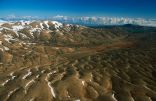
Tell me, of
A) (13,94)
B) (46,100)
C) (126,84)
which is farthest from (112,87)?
(13,94)

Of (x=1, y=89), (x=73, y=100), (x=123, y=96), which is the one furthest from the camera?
(x=1, y=89)

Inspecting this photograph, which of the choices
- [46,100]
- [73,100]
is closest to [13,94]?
[46,100]

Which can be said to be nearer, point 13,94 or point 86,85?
point 13,94

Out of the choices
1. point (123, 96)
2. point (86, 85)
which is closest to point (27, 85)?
point (86, 85)

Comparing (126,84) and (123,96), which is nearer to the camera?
(123,96)

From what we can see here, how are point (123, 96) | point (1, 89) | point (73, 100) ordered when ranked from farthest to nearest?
1. point (1, 89)
2. point (123, 96)
3. point (73, 100)

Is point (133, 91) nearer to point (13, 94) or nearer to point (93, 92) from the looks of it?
point (93, 92)

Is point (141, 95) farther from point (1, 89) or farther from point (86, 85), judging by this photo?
point (1, 89)

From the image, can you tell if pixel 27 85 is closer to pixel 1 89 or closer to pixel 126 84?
pixel 1 89
